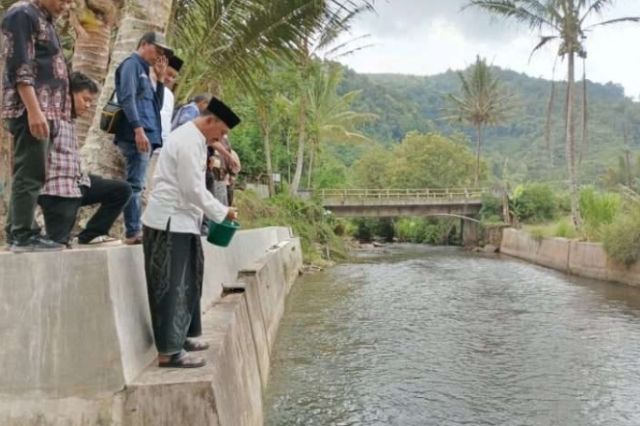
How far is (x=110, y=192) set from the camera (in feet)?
12.9

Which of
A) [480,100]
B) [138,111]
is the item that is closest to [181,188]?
[138,111]

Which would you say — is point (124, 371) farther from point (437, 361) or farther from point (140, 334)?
point (437, 361)

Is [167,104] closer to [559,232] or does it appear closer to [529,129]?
[559,232]

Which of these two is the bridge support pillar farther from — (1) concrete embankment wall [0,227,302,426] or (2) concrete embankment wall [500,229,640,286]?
(1) concrete embankment wall [0,227,302,426]

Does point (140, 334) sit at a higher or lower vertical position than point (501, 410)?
higher

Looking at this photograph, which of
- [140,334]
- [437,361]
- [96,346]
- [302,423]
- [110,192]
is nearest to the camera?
[96,346]

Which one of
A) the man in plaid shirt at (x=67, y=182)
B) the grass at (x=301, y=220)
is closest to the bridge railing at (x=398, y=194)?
the grass at (x=301, y=220)

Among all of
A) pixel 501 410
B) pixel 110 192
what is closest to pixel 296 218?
pixel 501 410

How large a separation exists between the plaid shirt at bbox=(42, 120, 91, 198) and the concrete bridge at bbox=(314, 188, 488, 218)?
98.7 ft

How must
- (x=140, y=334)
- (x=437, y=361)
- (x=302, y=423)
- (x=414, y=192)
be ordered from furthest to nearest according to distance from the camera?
1. (x=414, y=192)
2. (x=437, y=361)
3. (x=302, y=423)
4. (x=140, y=334)

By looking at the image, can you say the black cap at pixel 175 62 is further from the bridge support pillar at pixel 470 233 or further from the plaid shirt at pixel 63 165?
the bridge support pillar at pixel 470 233

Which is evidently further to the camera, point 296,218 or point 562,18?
point 296,218

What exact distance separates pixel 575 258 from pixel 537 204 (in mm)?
13967

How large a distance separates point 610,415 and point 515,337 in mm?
3561
